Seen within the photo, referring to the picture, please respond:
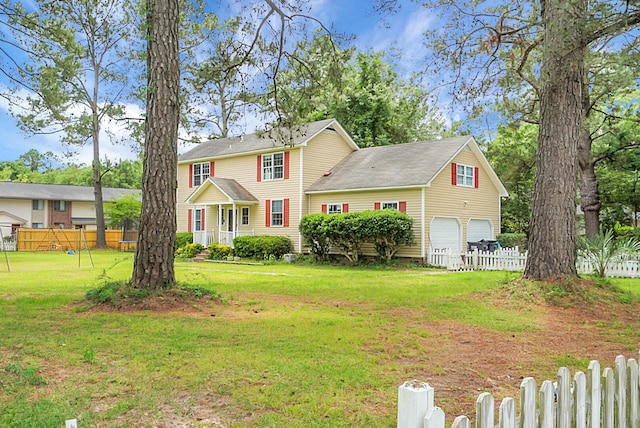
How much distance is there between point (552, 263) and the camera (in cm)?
956

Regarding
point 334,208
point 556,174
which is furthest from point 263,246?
point 556,174

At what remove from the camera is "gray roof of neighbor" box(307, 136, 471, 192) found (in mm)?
20906

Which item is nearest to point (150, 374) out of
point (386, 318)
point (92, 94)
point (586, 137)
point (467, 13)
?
point (386, 318)

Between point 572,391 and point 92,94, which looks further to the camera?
point 92,94

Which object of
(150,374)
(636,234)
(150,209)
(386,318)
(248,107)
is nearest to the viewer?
(150,374)

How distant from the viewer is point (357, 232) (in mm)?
19734

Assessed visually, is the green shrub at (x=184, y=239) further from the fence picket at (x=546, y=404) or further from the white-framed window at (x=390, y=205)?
the fence picket at (x=546, y=404)

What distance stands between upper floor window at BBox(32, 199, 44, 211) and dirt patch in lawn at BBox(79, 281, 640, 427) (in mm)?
39006

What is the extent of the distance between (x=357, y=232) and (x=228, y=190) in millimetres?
8653

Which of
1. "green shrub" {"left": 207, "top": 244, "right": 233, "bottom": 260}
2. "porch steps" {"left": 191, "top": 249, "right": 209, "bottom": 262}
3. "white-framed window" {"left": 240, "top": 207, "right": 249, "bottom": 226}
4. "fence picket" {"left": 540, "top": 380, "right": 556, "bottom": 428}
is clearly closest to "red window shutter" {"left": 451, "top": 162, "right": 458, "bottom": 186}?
"white-framed window" {"left": 240, "top": 207, "right": 249, "bottom": 226}

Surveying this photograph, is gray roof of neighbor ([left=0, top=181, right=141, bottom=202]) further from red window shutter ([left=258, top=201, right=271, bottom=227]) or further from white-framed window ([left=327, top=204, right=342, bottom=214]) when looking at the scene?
white-framed window ([left=327, top=204, right=342, bottom=214])

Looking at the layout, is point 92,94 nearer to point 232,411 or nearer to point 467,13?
point 467,13

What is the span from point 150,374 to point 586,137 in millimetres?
22455

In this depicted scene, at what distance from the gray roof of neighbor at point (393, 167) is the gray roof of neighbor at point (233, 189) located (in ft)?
11.8
